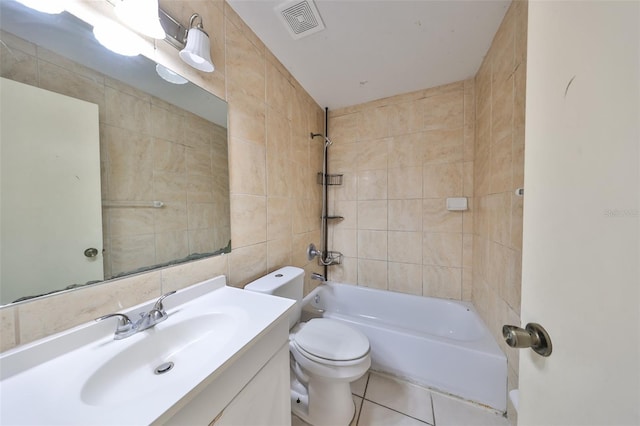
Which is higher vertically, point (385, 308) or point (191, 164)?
point (191, 164)

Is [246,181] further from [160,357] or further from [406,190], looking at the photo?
[406,190]

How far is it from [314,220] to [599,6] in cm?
185

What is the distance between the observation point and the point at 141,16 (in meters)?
0.72

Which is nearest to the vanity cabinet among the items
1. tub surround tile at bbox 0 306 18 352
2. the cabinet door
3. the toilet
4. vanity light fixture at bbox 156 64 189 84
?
the cabinet door

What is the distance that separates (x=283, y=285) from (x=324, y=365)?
46cm

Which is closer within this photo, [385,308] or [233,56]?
[233,56]

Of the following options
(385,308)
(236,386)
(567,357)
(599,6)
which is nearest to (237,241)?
(236,386)

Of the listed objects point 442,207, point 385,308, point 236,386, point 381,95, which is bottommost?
point 385,308

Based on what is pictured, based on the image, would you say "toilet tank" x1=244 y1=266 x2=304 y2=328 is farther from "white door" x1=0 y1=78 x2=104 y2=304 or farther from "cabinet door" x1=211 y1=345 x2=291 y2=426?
"white door" x1=0 y1=78 x2=104 y2=304

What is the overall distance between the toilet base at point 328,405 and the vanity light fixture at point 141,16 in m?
1.75

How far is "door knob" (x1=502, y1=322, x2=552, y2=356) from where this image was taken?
0.39 meters

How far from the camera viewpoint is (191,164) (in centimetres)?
99

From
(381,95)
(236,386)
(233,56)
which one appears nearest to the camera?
(236,386)

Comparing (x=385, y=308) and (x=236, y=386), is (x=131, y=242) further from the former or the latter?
(x=385, y=308)
